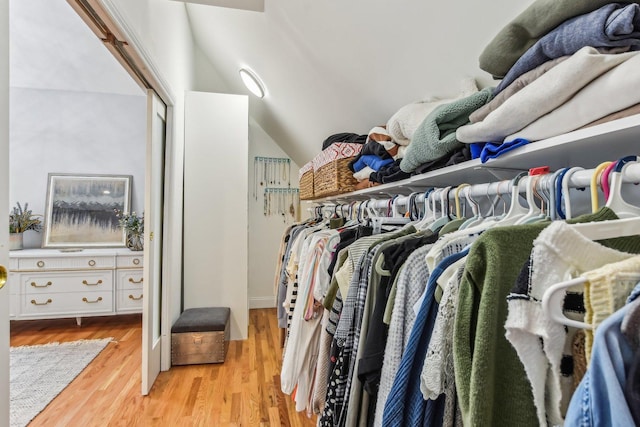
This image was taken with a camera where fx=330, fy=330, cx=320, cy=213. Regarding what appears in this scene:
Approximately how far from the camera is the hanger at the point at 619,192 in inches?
19.2

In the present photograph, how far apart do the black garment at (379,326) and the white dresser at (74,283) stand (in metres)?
3.15

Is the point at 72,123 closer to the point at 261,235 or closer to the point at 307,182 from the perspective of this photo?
the point at 261,235

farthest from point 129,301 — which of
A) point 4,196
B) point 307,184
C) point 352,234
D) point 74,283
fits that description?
point 352,234

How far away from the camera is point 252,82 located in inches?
120

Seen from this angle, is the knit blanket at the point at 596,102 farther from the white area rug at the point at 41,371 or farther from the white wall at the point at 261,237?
the white wall at the point at 261,237

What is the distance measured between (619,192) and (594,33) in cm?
27

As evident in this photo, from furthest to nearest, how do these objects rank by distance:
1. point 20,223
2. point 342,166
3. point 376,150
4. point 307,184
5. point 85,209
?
point 85,209 → point 20,223 → point 307,184 → point 342,166 → point 376,150

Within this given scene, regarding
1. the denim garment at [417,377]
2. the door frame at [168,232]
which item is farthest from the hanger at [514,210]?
the door frame at [168,232]

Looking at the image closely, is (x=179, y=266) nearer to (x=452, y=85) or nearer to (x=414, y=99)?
(x=414, y=99)

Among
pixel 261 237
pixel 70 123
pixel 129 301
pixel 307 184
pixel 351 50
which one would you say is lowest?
pixel 129 301

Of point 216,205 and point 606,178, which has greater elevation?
point 216,205

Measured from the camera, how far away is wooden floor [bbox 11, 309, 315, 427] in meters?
1.85

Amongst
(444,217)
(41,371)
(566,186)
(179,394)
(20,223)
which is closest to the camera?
(566,186)

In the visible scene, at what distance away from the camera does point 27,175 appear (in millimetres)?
3426
